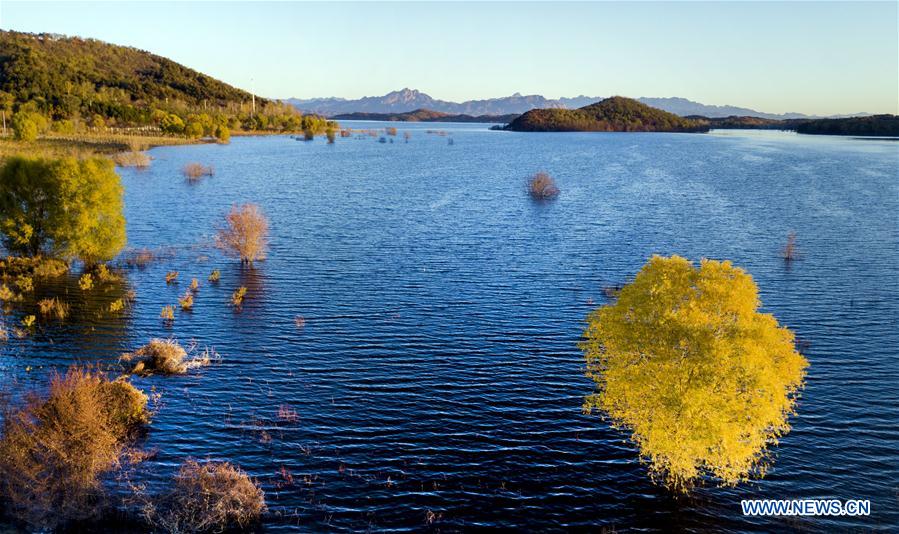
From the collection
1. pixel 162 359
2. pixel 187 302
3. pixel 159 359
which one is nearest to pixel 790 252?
pixel 187 302

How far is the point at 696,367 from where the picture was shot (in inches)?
1204

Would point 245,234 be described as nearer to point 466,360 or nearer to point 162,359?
point 162,359

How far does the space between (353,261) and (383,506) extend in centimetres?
4865

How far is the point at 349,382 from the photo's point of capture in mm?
44156

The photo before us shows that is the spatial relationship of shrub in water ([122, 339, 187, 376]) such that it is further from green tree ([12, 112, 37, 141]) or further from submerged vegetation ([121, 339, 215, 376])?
green tree ([12, 112, 37, 141])

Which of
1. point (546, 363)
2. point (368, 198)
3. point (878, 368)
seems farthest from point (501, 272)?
point (368, 198)

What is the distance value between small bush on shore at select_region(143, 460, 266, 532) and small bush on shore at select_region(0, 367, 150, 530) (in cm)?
316

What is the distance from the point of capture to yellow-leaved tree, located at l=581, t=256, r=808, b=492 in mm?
29688

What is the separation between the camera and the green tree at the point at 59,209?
67875 millimetres

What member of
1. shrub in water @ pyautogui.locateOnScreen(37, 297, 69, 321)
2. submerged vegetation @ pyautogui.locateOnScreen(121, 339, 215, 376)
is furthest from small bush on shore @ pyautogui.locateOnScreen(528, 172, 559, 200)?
submerged vegetation @ pyautogui.locateOnScreen(121, 339, 215, 376)

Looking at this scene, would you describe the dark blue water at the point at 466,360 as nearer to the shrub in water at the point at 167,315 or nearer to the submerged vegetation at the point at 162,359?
the shrub in water at the point at 167,315

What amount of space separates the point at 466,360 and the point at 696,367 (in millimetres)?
20961

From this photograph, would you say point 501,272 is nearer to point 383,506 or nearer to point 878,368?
point 878,368

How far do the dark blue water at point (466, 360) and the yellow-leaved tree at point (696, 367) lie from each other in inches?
153
